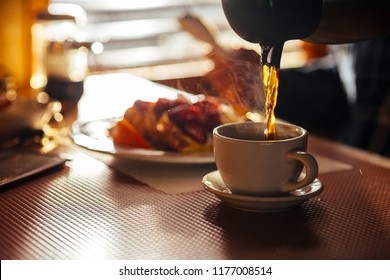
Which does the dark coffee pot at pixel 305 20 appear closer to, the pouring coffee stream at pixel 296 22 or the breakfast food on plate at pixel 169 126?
the pouring coffee stream at pixel 296 22

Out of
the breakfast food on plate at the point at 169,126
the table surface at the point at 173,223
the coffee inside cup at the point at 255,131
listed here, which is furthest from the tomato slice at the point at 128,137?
the coffee inside cup at the point at 255,131

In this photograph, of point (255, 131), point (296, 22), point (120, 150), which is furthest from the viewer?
point (120, 150)

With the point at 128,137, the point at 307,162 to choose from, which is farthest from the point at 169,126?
the point at 307,162

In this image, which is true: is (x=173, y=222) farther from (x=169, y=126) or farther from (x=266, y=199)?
(x=169, y=126)

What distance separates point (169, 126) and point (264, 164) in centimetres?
30

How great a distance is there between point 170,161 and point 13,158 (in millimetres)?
244

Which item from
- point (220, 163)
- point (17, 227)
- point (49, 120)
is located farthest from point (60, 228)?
point (49, 120)

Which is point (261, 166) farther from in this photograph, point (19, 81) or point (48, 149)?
point (19, 81)

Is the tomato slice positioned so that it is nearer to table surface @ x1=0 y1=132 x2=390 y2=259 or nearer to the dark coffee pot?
table surface @ x1=0 y1=132 x2=390 y2=259

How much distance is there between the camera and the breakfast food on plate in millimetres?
1005

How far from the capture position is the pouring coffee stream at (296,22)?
2.25 ft

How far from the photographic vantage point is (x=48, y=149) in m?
1.08

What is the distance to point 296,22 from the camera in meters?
0.69

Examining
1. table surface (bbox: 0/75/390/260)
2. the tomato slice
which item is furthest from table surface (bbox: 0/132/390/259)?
the tomato slice
